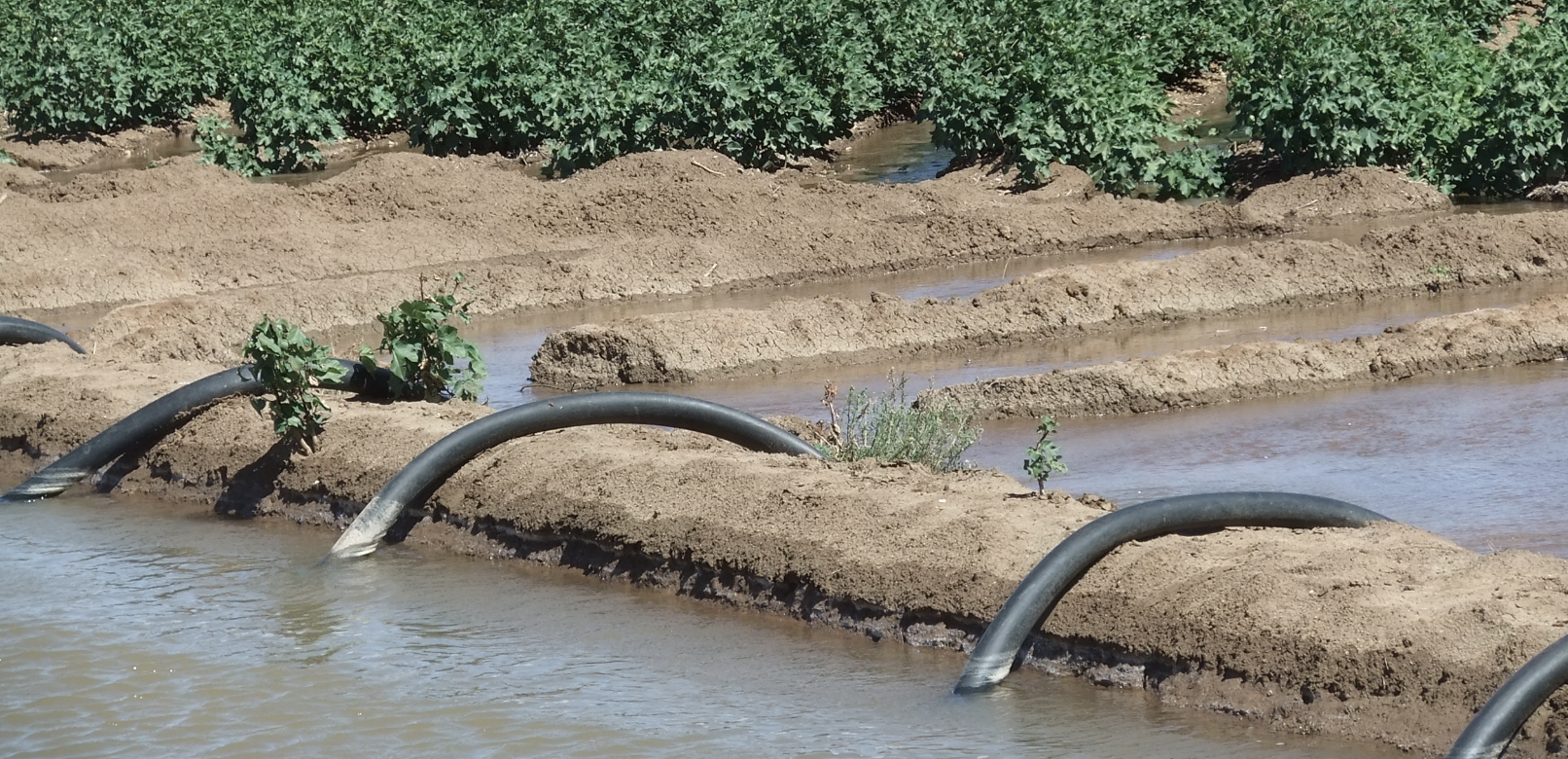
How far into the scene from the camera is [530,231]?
17016 millimetres

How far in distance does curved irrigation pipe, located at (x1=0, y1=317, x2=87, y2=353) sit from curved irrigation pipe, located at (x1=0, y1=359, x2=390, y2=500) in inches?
94.8

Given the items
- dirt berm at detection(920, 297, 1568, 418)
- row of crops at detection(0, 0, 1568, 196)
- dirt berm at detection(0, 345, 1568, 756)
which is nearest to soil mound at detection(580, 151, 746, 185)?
row of crops at detection(0, 0, 1568, 196)

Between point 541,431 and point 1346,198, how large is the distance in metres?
10.2

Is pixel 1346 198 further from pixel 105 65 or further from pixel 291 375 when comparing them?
pixel 105 65

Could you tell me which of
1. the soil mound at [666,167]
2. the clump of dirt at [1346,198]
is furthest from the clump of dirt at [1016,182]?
the soil mound at [666,167]

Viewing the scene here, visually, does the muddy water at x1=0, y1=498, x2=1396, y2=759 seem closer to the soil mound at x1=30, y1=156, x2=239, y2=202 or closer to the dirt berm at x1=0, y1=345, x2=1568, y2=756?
the dirt berm at x1=0, y1=345, x2=1568, y2=756

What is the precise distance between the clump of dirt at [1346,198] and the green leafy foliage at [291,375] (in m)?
9.62

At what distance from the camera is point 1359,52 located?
17172 mm

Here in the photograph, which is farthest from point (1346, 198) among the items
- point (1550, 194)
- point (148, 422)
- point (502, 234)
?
point (148, 422)

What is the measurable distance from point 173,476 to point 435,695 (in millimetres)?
3795

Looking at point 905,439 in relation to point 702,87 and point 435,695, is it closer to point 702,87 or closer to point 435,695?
point 435,695

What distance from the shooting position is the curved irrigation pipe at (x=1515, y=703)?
4559 millimetres

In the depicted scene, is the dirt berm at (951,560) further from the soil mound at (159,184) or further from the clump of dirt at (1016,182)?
the clump of dirt at (1016,182)

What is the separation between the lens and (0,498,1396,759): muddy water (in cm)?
563
